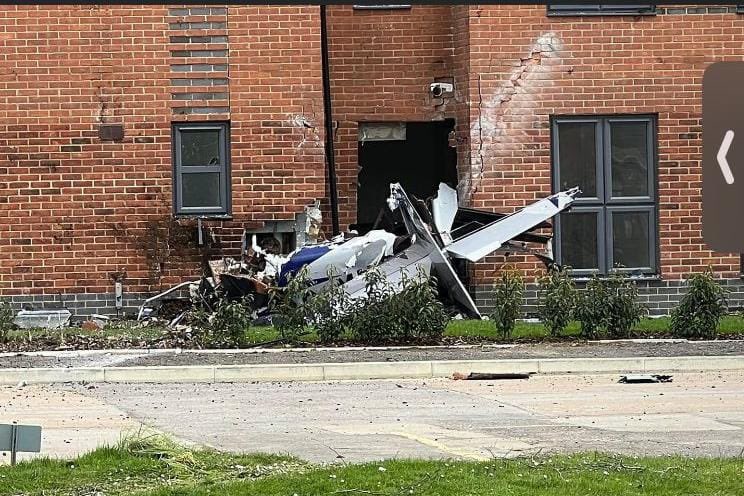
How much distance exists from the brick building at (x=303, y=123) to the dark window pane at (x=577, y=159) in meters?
0.03

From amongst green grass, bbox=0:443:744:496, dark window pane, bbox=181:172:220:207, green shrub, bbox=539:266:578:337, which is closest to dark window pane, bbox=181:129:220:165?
dark window pane, bbox=181:172:220:207

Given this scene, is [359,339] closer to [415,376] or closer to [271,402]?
[415,376]

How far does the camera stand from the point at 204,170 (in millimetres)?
18391

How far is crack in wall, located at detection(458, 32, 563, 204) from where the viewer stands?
725 inches

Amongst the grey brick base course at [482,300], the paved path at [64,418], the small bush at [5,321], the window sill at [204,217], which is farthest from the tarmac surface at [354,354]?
the window sill at [204,217]

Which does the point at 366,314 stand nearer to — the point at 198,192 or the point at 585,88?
the point at 198,192

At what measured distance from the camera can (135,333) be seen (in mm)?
16406

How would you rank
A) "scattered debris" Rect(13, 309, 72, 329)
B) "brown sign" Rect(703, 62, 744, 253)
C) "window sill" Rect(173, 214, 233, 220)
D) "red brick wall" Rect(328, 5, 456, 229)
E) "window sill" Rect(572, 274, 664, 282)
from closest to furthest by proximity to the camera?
"brown sign" Rect(703, 62, 744, 253)
"scattered debris" Rect(13, 309, 72, 329)
"window sill" Rect(173, 214, 233, 220)
"window sill" Rect(572, 274, 664, 282)
"red brick wall" Rect(328, 5, 456, 229)

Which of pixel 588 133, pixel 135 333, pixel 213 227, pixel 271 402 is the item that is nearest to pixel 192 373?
pixel 271 402

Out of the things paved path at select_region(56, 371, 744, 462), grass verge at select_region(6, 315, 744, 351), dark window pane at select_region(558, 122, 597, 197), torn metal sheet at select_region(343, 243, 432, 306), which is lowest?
paved path at select_region(56, 371, 744, 462)

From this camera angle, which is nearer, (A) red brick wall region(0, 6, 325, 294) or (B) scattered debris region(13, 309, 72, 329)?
(B) scattered debris region(13, 309, 72, 329)

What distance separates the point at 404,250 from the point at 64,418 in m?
8.14

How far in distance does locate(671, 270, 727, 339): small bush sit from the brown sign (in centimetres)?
1308

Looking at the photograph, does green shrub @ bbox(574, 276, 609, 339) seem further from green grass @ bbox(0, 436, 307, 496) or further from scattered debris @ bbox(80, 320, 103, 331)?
green grass @ bbox(0, 436, 307, 496)
